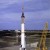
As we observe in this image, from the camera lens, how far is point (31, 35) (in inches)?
1043

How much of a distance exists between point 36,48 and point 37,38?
450 centimetres

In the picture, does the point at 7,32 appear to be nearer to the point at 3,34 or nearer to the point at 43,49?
the point at 3,34

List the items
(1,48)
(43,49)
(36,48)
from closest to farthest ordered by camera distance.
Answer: (43,49) < (36,48) < (1,48)

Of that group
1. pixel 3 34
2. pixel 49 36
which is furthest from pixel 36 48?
pixel 3 34

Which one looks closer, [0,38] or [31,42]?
[31,42]

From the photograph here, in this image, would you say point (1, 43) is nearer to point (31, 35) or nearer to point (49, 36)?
point (31, 35)

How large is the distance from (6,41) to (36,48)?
6.08 meters

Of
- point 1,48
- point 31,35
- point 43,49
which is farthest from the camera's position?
point 31,35

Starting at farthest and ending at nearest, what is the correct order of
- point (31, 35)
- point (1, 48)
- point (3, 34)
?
1. point (3, 34)
2. point (31, 35)
3. point (1, 48)

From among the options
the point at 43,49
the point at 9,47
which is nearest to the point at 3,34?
the point at 9,47

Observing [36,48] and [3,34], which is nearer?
[36,48]

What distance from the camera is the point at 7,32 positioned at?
28797mm

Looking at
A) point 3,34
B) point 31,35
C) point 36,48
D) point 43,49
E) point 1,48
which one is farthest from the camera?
point 3,34

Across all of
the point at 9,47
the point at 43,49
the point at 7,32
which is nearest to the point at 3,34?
the point at 7,32
